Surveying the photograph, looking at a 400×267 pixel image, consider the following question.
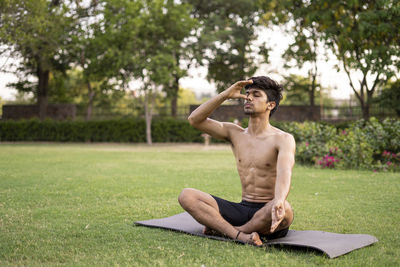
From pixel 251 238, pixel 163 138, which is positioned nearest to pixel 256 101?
pixel 251 238

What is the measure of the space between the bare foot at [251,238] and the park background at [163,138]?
5.0 inches

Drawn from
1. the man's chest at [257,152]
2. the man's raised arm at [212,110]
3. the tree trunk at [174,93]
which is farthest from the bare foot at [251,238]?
the tree trunk at [174,93]

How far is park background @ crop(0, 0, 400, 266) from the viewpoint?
4.54m

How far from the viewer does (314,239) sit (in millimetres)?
4398

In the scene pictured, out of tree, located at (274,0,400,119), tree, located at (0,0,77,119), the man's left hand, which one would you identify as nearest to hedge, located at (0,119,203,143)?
tree, located at (0,0,77,119)

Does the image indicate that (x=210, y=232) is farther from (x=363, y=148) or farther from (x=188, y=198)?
(x=363, y=148)

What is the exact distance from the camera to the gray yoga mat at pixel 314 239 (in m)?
4.04

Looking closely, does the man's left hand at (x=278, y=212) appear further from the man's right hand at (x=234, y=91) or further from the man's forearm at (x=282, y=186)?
the man's right hand at (x=234, y=91)

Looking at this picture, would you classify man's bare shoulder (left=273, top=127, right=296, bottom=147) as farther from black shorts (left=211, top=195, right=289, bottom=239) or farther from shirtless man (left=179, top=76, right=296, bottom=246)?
black shorts (left=211, top=195, right=289, bottom=239)

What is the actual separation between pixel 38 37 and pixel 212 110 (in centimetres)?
2333

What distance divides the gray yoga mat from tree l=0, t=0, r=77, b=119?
18169 mm

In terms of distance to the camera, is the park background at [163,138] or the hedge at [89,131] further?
the hedge at [89,131]

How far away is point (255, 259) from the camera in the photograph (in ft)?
12.5

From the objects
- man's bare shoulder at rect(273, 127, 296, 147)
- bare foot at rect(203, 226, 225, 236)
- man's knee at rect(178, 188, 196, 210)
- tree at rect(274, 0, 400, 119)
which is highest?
tree at rect(274, 0, 400, 119)
